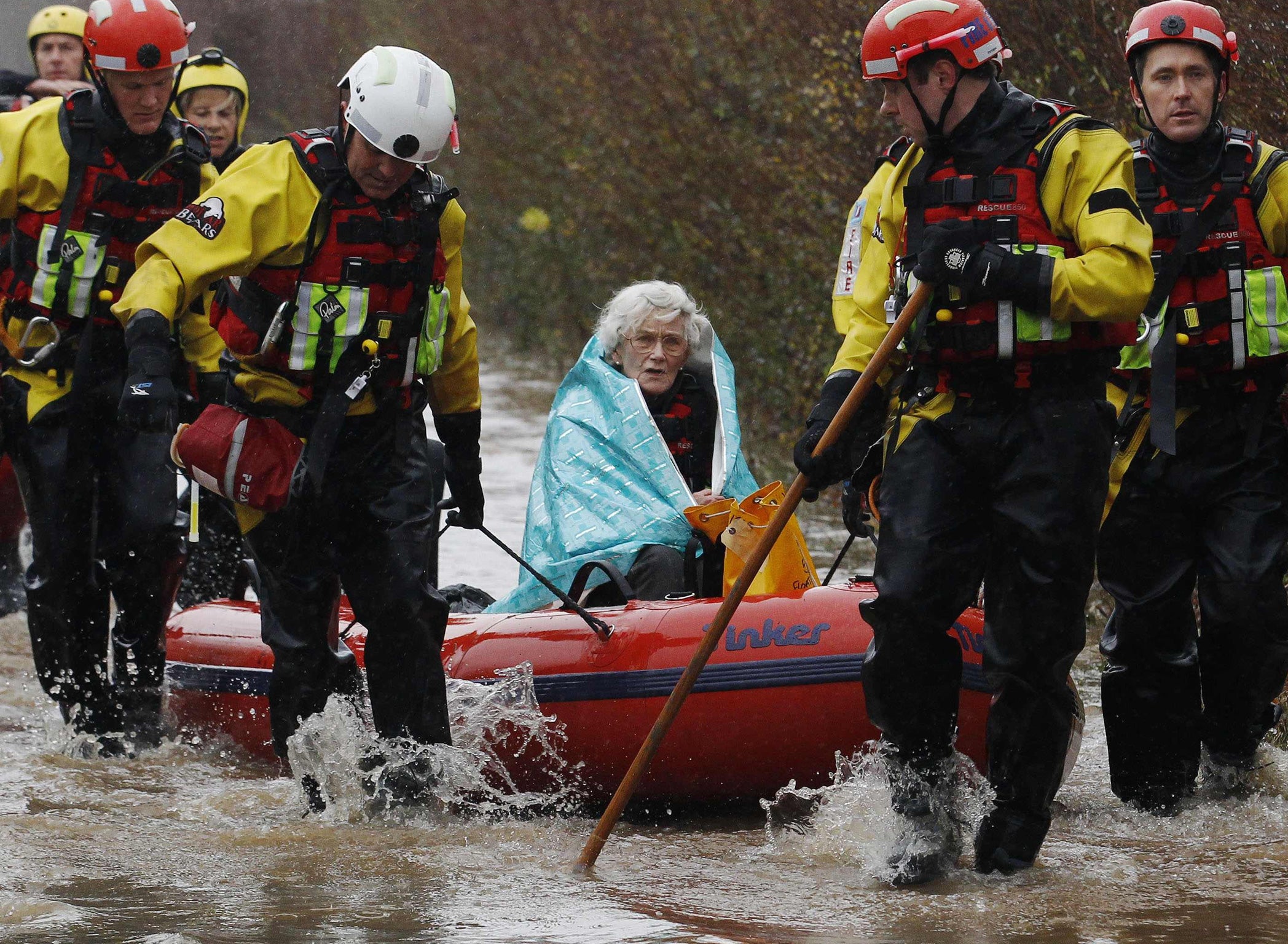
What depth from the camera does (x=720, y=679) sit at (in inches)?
219

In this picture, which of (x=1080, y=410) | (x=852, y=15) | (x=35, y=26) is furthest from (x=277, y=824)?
(x=852, y=15)

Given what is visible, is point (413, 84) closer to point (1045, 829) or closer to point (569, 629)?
point (569, 629)

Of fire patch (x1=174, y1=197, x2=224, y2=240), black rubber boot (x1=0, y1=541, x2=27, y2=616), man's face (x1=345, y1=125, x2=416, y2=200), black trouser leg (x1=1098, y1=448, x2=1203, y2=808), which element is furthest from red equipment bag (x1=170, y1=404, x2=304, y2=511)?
black rubber boot (x1=0, y1=541, x2=27, y2=616)

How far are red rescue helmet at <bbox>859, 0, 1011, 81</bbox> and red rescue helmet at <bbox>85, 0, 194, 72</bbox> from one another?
2605 mm

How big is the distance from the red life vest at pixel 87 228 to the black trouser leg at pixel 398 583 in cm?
134

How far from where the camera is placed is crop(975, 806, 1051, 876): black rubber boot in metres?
4.66

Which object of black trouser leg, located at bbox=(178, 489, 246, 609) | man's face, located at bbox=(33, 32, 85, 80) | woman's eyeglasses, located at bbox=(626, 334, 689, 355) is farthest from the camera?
man's face, located at bbox=(33, 32, 85, 80)

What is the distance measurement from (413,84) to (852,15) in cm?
644

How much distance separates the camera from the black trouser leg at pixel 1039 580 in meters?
4.55

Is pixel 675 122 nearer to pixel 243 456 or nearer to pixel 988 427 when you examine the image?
pixel 243 456

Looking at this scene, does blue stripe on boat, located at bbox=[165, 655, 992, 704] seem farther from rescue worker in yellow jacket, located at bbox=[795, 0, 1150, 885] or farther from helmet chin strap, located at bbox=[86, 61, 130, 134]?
helmet chin strap, located at bbox=[86, 61, 130, 134]

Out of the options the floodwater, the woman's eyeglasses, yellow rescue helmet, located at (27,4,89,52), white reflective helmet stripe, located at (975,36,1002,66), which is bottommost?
the floodwater

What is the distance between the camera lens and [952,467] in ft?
15.3

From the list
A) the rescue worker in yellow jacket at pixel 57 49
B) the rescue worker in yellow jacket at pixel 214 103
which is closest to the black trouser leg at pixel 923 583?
the rescue worker in yellow jacket at pixel 214 103
